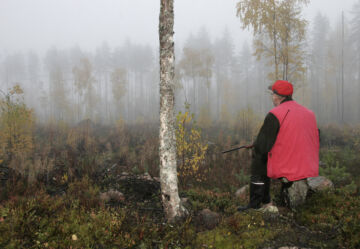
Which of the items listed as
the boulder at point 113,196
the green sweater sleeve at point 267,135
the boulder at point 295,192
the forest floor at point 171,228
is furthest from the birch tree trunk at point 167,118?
the boulder at point 295,192

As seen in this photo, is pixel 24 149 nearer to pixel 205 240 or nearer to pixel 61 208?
pixel 61 208

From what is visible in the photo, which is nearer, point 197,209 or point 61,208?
point 61,208

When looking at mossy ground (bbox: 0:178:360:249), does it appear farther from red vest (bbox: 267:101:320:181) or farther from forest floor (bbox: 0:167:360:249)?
red vest (bbox: 267:101:320:181)

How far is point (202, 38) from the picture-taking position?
4459 cm

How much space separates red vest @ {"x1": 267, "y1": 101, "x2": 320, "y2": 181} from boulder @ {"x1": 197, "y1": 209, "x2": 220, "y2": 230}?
1.27 m

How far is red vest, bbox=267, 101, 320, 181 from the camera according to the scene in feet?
10.3

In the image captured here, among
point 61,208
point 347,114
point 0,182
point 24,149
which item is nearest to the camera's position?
point 61,208

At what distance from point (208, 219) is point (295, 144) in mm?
1879

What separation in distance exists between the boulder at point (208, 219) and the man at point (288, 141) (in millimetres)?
1190

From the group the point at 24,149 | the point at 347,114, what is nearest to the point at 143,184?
the point at 24,149

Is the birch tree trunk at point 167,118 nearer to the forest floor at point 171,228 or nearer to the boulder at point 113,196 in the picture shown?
the forest floor at point 171,228

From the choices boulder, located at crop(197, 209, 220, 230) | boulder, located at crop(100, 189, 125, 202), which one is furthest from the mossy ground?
boulder, located at crop(100, 189, 125, 202)

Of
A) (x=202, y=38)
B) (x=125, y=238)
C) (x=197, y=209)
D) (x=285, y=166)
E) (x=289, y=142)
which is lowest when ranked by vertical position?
(x=197, y=209)

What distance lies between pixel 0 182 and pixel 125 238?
14.0 ft
